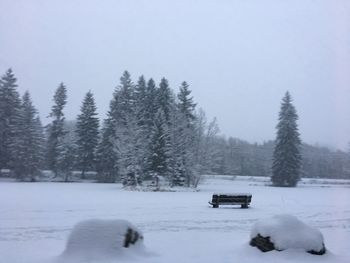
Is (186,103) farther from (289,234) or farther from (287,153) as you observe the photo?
(289,234)

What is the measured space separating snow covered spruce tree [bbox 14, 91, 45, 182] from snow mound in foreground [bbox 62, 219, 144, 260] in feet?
157

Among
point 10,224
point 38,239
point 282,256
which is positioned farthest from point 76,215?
point 282,256

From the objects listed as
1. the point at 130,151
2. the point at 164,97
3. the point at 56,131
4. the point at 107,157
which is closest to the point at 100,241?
the point at 130,151

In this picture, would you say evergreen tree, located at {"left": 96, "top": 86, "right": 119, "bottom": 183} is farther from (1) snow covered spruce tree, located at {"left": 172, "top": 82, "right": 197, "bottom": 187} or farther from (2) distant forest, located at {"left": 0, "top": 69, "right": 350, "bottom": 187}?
(1) snow covered spruce tree, located at {"left": 172, "top": 82, "right": 197, "bottom": 187}

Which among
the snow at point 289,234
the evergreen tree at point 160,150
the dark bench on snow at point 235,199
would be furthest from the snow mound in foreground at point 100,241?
the evergreen tree at point 160,150

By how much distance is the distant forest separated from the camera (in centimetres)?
4762

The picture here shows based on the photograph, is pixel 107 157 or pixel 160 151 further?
pixel 107 157

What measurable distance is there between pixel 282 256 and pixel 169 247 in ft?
10.0

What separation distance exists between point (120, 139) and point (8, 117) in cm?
2077

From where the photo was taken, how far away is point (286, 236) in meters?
9.68

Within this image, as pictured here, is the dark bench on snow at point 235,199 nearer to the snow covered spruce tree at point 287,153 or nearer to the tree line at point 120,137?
the tree line at point 120,137

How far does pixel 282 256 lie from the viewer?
30.6ft

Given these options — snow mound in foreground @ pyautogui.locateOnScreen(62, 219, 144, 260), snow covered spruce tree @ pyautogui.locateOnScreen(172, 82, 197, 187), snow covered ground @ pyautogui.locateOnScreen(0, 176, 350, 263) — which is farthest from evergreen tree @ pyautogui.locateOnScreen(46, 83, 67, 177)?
snow mound in foreground @ pyautogui.locateOnScreen(62, 219, 144, 260)

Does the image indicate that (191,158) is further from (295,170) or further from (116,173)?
(295,170)
